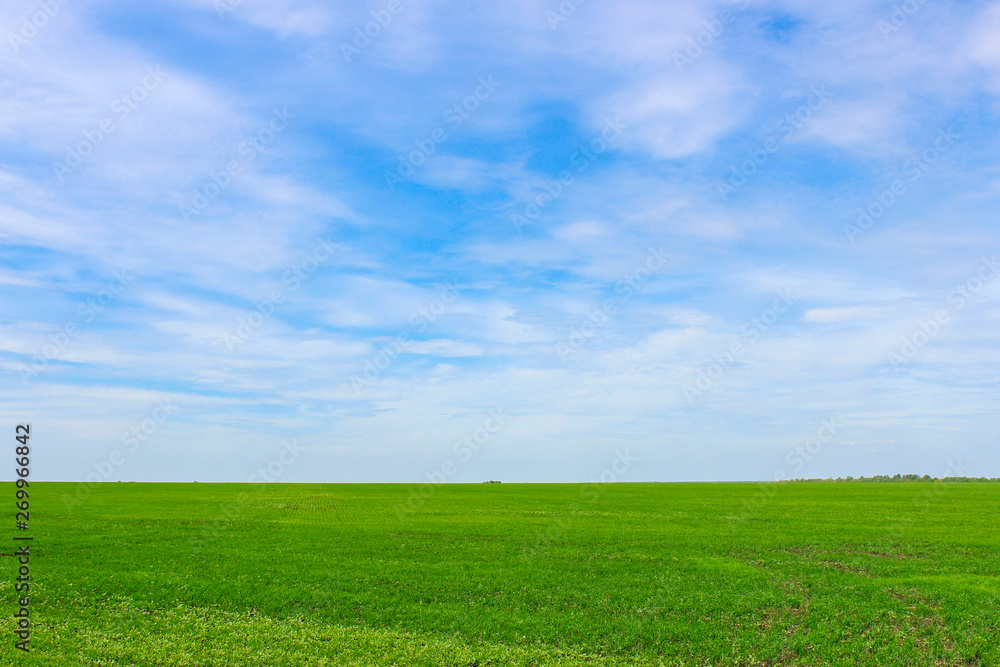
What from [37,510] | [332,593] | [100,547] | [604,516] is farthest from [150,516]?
[604,516]

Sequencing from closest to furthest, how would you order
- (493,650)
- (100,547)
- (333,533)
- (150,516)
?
(493,650), (100,547), (333,533), (150,516)

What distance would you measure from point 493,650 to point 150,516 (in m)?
42.7

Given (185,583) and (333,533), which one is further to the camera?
(333,533)

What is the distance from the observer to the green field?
20.0 meters

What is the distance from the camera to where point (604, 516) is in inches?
2079

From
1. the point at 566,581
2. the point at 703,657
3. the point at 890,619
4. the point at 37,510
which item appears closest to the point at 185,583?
the point at 566,581

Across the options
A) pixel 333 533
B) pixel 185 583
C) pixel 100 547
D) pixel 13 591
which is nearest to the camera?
pixel 13 591

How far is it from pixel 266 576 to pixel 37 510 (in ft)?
131

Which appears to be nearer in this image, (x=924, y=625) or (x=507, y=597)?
(x=924, y=625)

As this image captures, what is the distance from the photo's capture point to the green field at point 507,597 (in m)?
20.0

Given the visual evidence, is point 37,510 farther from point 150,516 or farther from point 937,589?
point 937,589

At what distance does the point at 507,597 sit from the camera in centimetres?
2505

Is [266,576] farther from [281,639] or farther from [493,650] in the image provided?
[493,650]

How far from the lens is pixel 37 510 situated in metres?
54.1
